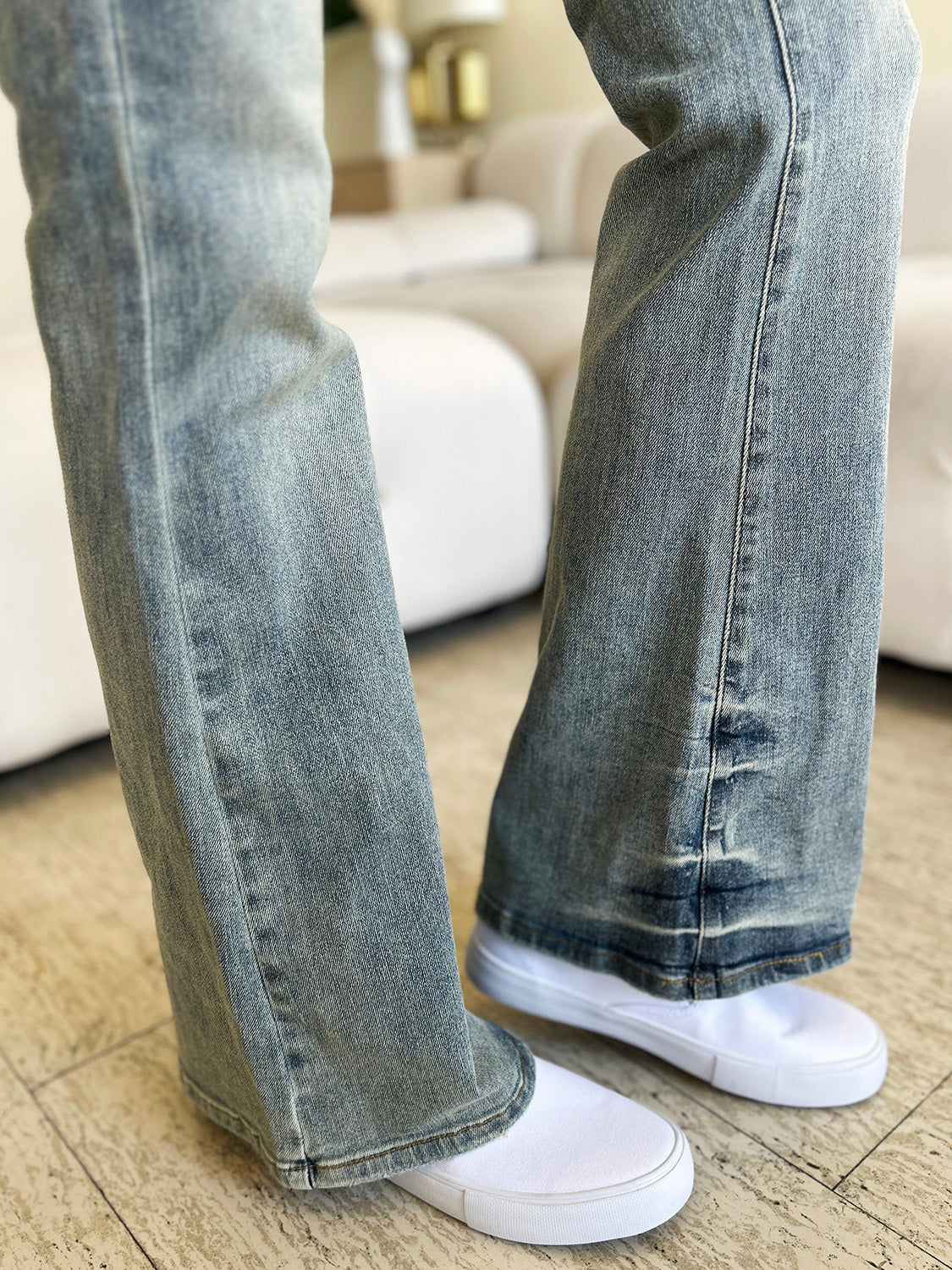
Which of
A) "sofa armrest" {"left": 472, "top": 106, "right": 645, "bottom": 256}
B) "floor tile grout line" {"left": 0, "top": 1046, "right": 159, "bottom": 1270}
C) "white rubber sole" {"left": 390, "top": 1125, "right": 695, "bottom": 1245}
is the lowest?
"floor tile grout line" {"left": 0, "top": 1046, "right": 159, "bottom": 1270}

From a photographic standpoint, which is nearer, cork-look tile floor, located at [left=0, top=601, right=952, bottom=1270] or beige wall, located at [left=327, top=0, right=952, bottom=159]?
cork-look tile floor, located at [left=0, top=601, right=952, bottom=1270]

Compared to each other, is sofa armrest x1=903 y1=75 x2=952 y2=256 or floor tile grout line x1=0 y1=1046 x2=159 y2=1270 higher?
sofa armrest x1=903 y1=75 x2=952 y2=256

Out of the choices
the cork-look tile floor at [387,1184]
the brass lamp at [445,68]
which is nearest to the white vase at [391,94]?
the brass lamp at [445,68]

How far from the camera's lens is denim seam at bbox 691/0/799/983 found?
415 millimetres

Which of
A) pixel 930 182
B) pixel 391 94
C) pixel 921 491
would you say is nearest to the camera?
pixel 921 491

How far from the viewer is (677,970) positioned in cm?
52

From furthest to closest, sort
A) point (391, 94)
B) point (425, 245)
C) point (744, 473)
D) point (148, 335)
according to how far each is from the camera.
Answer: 1. point (391, 94)
2. point (425, 245)
3. point (744, 473)
4. point (148, 335)

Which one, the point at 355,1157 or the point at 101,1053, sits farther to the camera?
the point at 101,1053

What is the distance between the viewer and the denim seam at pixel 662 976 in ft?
1.71

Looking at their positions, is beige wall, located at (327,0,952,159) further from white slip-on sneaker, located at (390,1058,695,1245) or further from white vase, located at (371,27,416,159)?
white slip-on sneaker, located at (390,1058,695,1245)

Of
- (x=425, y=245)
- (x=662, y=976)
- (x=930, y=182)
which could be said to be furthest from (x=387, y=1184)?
(x=425, y=245)

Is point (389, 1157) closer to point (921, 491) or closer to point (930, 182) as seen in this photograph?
point (921, 491)

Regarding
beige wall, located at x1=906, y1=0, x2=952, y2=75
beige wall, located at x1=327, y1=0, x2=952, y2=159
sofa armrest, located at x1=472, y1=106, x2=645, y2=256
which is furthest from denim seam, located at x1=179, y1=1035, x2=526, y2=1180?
beige wall, located at x1=327, y1=0, x2=952, y2=159

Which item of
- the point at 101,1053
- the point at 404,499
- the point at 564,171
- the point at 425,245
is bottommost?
the point at 101,1053
